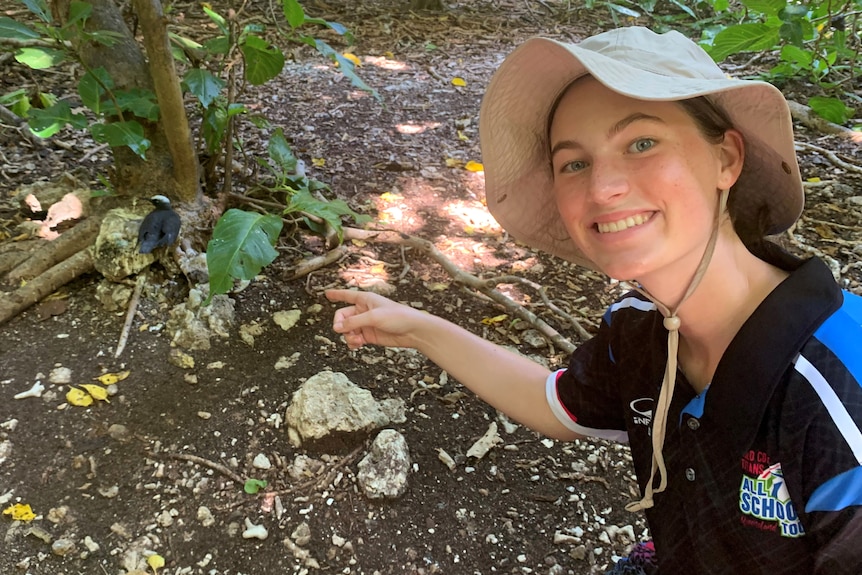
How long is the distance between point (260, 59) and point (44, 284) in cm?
129

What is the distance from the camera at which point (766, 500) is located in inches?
40.5

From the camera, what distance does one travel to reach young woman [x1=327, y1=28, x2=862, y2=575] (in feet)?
3.12

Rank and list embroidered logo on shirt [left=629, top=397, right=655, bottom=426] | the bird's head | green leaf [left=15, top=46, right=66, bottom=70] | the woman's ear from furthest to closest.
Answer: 1. the bird's head
2. green leaf [left=15, top=46, right=66, bottom=70]
3. embroidered logo on shirt [left=629, top=397, right=655, bottom=426]
4. the woman's ear

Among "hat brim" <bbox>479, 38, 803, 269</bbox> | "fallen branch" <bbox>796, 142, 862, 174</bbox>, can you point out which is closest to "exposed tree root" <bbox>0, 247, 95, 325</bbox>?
"hat brim" <bbox>479, 38, 803, 269</bbox>

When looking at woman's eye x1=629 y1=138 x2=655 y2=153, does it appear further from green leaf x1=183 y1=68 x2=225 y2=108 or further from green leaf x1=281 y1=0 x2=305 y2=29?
green leaf x1=183 y1=68 x2=225 y2=108

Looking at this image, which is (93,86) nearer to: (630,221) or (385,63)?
(630,221)

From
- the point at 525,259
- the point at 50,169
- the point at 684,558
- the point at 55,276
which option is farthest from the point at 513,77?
the point at 50,169

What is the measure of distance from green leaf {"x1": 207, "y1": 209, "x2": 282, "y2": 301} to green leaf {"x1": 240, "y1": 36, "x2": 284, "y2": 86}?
687 mm

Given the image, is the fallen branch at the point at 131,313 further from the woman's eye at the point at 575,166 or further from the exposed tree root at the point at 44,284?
the woman's eye at the point at 575,166

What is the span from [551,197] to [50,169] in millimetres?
3110

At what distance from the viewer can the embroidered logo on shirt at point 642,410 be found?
1.30 m

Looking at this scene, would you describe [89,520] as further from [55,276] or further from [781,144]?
[781,144]

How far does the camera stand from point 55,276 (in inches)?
103

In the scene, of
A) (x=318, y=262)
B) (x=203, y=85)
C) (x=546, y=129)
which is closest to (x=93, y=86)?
(x=203, y=85)
